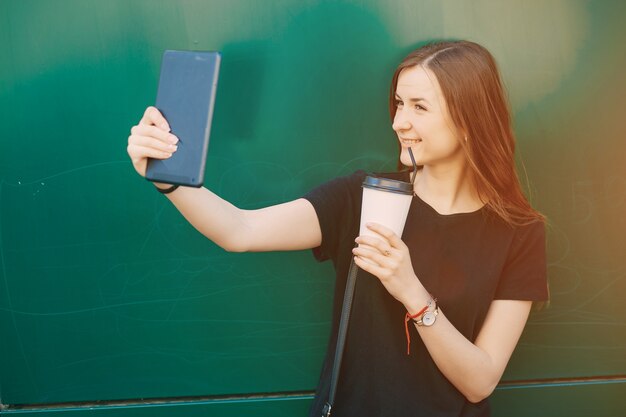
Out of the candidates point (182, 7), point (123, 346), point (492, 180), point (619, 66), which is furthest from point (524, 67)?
point (123, 346)

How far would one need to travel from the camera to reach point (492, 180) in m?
1.71

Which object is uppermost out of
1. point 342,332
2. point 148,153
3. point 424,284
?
point 148,153

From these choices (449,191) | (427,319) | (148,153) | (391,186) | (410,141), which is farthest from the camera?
(449,191)

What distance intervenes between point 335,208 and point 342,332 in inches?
13.2

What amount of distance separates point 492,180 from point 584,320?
0.80 metres

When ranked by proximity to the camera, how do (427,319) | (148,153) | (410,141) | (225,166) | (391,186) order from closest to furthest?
(148,153)
(391,186)
(427,319)
(410,141)
(225,166)

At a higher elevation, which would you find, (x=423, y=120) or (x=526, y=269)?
(x=423, y=120)

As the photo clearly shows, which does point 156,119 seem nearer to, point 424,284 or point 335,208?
point 335,208

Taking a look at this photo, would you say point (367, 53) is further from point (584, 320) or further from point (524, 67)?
point (584, 320)

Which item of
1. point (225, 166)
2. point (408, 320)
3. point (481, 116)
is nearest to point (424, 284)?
point (408, 320)

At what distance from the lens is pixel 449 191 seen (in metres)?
1.72

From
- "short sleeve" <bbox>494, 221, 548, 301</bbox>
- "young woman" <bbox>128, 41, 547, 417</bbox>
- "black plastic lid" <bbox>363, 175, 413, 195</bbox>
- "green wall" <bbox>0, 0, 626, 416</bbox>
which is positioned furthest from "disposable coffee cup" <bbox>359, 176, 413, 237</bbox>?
"green wall" <bbox>0, 0, 626, 416</bbox>

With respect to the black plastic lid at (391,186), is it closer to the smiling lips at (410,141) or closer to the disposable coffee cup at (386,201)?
the disposable coffee cup at (386,201)

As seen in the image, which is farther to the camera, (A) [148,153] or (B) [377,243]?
(B) [377,243]
